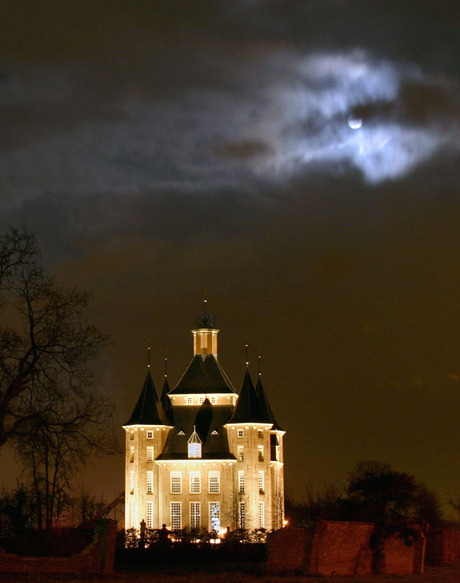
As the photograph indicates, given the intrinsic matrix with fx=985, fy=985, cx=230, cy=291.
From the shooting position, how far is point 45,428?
115 feet

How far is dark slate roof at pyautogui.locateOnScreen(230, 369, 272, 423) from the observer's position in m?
102

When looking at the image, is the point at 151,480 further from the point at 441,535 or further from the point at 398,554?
Answer: the point at 398,554

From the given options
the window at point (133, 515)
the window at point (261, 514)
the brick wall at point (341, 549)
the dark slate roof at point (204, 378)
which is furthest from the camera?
the dark slate roof at point (204, 378)

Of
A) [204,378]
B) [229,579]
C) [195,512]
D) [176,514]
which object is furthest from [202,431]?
[229,579]

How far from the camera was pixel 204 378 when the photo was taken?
361 ft

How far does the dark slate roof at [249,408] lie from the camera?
102 metres

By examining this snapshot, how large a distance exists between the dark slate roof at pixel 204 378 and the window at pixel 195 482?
10011mm

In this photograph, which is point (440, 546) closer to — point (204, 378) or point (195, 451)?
point (195, 451)

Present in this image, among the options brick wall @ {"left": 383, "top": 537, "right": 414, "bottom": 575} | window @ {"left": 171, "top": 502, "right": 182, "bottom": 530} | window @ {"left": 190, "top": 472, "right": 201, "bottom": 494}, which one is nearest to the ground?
brick wall @ {"left": 383, "top": 537, "right": 414, "bottom": 575}

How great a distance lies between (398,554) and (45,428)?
17.2m

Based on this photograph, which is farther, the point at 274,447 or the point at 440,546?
the point at 274,447

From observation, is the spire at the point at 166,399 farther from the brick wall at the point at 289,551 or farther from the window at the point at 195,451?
the brick wall at the point at 289,551

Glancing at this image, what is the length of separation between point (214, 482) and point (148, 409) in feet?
34.9

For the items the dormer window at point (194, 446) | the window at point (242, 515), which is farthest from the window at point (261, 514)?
the dormer window at point (194, 446)
